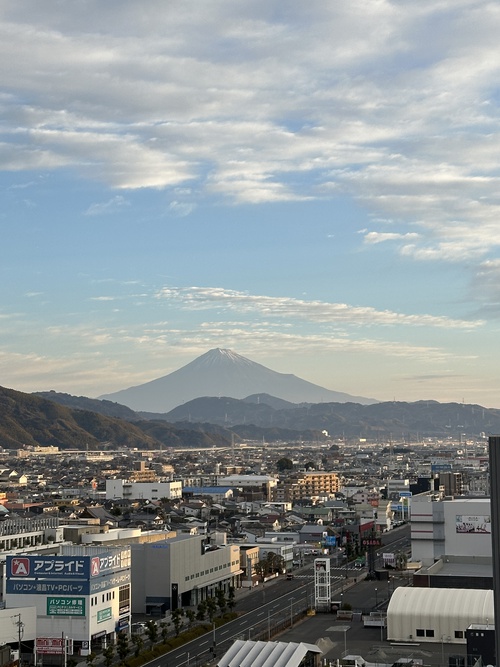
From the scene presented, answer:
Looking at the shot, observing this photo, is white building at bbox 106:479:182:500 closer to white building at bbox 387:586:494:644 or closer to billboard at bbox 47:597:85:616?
white building at bbox 387:586:494:644

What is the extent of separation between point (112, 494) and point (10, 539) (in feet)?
111

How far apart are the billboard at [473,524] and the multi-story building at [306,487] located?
31661 mm

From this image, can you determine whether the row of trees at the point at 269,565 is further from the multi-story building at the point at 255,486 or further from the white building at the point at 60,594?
the multi-story building at the point at 255,486

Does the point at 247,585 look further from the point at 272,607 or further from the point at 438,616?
the point at 438,616

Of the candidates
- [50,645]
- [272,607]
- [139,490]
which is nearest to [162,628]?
[50,645]

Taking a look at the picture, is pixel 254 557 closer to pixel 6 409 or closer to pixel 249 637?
pixel 249 637

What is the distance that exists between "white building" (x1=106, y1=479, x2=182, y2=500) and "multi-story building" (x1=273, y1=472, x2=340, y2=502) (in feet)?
22.4

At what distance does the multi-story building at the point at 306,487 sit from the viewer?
214 ft

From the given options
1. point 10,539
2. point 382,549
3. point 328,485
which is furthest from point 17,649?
point 328,485

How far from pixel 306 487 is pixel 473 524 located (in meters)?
36.1

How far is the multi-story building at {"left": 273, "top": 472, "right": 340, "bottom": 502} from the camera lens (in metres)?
65.1

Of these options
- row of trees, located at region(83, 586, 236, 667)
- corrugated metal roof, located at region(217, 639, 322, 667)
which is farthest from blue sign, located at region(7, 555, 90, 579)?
corrugated metal roof, located at region(217, 639, 322, 667)

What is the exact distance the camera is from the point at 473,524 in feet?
107

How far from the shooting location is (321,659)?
1938 centimetres
